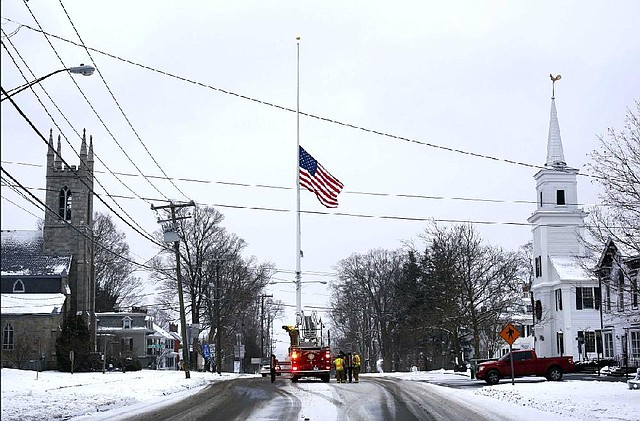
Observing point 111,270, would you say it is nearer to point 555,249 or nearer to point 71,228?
point 71,228

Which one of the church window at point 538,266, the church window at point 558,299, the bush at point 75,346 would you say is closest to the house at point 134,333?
the bush at point 75,346

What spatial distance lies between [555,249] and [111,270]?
53513 millimetres

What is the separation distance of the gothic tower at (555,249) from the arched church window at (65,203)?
4295cm

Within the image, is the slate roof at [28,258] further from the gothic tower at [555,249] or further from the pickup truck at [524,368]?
the pickup truck at [524,368]

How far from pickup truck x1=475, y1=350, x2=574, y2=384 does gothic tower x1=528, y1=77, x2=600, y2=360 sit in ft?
99.7

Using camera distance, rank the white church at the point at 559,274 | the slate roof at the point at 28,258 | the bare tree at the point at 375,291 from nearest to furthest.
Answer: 1. the white church at the point at 559,274
2. the slate roof at the point at 28,258
3. the bare tree at the point at 375,291

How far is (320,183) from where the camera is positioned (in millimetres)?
38312

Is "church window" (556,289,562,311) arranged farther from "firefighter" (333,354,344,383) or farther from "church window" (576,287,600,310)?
"firefighter" (333,354,344,383)

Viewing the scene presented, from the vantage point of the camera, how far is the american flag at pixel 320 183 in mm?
37969

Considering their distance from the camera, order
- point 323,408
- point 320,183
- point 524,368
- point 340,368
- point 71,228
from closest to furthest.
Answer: point 323,408 < point 320,183 < point 524,368 < point 340,368 < point 71,228

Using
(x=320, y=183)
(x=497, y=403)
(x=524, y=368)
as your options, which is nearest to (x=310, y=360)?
(x=320, y=183)

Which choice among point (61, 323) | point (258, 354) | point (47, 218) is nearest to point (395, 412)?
point (61, 323)

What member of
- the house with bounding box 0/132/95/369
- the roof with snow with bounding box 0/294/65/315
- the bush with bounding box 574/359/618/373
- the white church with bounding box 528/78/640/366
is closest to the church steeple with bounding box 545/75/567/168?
the white church with bounding box 528/78/640/366

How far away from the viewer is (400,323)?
3588 inches
